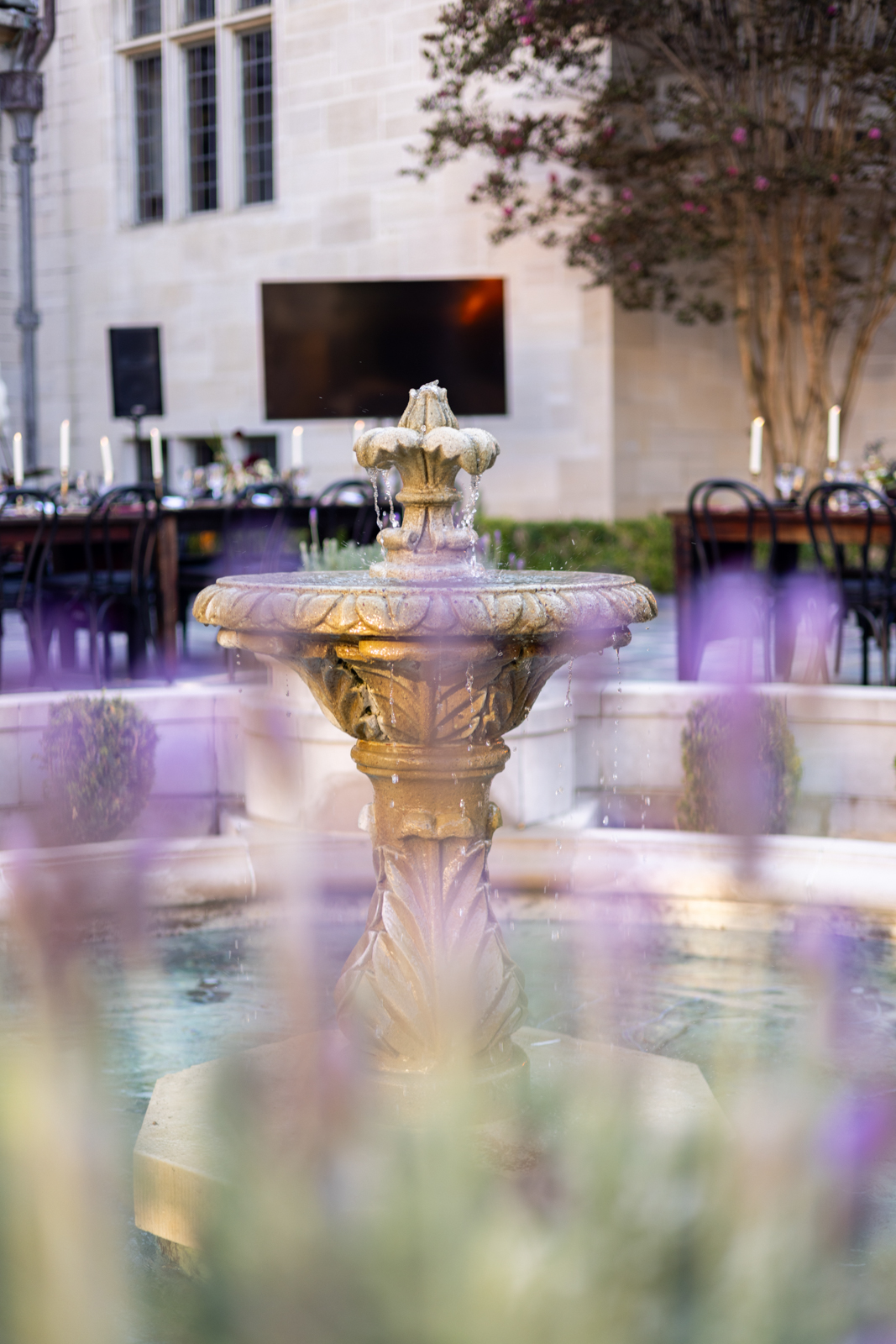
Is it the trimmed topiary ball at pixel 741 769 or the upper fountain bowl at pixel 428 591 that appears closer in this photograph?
the upper fountain bowl at pixel 428 591

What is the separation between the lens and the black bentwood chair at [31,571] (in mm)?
6176

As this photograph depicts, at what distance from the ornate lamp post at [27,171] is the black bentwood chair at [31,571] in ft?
19.3

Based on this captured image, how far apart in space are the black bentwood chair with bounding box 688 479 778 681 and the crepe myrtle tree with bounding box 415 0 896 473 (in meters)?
4.00

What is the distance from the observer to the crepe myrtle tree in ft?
31.5

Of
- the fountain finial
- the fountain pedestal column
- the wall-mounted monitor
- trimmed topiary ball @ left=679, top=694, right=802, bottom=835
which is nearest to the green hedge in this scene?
the wall-mounted monitor

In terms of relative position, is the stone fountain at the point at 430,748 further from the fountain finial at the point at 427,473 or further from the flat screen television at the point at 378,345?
the flat screen television at the point at 378,345

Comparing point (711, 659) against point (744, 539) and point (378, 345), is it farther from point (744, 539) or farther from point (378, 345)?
point (378, 345)

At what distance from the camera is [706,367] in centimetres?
1175

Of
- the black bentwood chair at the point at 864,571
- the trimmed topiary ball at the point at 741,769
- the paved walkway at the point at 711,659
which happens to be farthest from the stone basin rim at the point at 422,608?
the paved walkway at the point at 711,659

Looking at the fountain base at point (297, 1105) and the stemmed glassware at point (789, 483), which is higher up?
the stemmed glassware at point (789, 483)

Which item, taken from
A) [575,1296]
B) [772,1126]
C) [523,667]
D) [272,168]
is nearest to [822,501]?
[523,667]

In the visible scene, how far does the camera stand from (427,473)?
8.86 feet

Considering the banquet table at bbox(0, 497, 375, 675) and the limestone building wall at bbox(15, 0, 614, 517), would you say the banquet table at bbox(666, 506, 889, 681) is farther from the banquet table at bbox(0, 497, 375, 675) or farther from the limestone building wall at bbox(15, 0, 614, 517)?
the limestone building wall at bbox(15, 0, 614, 517)

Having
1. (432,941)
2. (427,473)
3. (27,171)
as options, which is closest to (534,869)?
(432,941)
